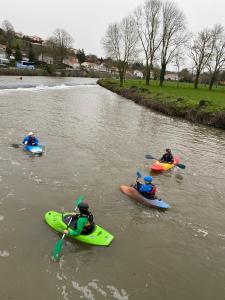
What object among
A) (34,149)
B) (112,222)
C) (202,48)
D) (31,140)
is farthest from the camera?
(202,48)

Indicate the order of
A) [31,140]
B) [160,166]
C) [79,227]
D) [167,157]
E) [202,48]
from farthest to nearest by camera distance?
[202,48], [31,140], [167,157], [160,166], [79,227]

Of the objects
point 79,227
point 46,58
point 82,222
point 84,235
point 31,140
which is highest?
point 46,58

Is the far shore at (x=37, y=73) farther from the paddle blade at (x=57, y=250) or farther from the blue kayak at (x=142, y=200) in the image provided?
the paddle blade at (x=57, y=250)

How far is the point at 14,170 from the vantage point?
11.8 m

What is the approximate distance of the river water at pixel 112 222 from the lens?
6461 millimetres

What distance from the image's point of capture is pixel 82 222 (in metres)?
7.73

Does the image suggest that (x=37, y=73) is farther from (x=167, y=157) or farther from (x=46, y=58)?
(x=167, y=157)

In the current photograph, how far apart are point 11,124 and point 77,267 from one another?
14.6 m

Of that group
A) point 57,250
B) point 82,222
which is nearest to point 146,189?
point 82,222

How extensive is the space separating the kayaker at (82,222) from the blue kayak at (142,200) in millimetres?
2610

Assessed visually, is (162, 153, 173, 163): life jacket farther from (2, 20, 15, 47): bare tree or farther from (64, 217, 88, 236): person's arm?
(2, 20, 15, 47): bare tree

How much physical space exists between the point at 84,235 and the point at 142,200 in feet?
9.62

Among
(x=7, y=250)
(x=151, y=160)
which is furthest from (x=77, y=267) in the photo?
(x=151, y=160)

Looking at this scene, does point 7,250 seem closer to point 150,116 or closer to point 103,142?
point 103,142
